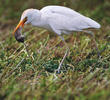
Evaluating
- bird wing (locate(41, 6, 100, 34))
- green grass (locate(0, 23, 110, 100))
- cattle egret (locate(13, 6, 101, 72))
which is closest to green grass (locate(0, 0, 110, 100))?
green grass (locate(0, 23, 110, 100))

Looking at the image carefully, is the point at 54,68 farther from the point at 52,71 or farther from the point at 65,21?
the point at 65,21

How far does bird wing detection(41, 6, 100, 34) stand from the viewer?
381 cm

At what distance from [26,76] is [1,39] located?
198 centimetres

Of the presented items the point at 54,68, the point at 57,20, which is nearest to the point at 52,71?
the point at 54,68

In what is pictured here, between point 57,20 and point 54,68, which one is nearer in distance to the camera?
point 57,20

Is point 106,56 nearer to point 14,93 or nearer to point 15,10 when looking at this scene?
point 14,93

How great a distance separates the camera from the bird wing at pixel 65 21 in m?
3.81

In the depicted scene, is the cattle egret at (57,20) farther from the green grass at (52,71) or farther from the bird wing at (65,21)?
the green grass at (52,71)

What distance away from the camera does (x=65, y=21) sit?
12.6 feet

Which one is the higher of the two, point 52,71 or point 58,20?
point 58,20

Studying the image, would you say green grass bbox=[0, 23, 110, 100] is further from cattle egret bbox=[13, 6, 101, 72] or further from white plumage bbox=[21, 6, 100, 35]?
white plumage bbox=[21, 6, 100, 35]

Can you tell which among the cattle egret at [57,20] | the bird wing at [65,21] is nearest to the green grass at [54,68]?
the cattle egret at [57,20]

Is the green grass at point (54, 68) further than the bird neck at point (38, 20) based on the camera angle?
No

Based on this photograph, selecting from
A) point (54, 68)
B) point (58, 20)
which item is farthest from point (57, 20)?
point (54, 68)
